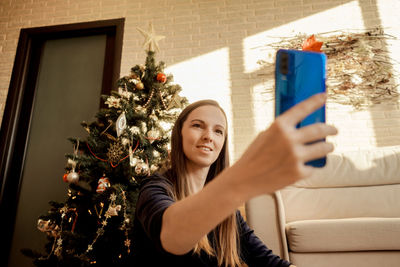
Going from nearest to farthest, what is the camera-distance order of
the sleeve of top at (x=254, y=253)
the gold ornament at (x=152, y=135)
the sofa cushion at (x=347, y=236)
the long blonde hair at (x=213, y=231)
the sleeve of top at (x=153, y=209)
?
the sleeve of top at (x=153, y=209) < the long blonde hair at (x=213, y=231) < the sleeve of top at (x=254, y=253) < the sofa cushion at (x=347, y=236) < the gold ornament at (x=152, y=135)

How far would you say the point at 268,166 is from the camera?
31 cm

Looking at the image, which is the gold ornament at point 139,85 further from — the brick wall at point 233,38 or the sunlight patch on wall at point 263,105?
the sunlight patch on wall at point 263,105

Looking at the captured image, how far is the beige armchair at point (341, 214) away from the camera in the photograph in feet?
5.03

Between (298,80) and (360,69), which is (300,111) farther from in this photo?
(360,69)

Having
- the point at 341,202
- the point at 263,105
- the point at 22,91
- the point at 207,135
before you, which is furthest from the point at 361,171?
the point at 22,91

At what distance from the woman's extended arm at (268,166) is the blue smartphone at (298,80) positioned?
0.07m

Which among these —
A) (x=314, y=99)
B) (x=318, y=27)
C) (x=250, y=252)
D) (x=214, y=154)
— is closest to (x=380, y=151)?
(x=318, y=27)

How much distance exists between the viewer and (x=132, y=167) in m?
1.79

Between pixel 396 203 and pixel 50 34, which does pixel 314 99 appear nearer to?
pixel 396 203

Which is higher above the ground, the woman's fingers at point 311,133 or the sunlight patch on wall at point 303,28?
the sunlight patch on wall at point 303,28

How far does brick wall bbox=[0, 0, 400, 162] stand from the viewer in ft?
8.45

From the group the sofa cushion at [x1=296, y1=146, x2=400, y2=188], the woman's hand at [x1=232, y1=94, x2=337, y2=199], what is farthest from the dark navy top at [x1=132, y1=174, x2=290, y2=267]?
the sofa cushion at [x1=296, y1=146, x2=400, y2=188]

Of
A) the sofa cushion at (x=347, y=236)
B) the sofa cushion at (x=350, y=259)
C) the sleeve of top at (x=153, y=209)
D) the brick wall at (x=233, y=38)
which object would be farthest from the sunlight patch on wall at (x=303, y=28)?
the sleeve of top at (x=153, y=209)

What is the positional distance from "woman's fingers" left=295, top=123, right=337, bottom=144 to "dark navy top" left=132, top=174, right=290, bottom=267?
311 mm
